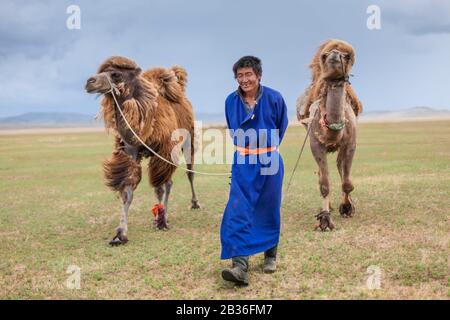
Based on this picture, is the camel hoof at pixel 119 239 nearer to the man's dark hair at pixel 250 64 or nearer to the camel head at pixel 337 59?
the man's dark hair at pixel 250 64

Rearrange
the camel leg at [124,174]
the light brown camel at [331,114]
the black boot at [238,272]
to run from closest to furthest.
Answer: the black boot at [238,272]
the light brown camel at [331,114]
the camel leg at [124,174]

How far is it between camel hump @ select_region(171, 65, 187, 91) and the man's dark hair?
14.8ft

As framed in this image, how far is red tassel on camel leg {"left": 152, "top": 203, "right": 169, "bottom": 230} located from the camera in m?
7.90

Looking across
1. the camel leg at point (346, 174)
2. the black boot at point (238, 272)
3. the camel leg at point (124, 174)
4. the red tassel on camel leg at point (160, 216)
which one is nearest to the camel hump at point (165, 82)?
the camel leg at point (124, 174)

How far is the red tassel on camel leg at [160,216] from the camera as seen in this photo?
25.9 feet

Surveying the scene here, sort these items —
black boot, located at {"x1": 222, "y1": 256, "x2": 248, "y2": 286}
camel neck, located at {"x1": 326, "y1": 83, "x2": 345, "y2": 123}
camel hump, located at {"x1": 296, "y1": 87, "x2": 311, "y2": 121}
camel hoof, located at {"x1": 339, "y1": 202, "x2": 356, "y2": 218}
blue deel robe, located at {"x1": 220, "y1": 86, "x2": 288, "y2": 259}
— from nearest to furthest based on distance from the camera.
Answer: black boot, located at {"x1": 222, "y1": 256, "x2": 248, "y2": 286} → blue deel robe, located at {"x1": 220, "y1": 86, "x2": 288, "y2": 259} → camel neck, located at {"x1": 326, "y1": 83, "x2": 345, "y2": 123} → camel hoof, located at {"x1": 339, "y1": 202, "x2": 356, "y2": 218} → camel hump, located at {"x1": 296, "y1": 87, "x2": 311, "y2": 121}

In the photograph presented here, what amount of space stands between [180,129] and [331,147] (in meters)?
2.54

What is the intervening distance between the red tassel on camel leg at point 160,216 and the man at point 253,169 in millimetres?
2733

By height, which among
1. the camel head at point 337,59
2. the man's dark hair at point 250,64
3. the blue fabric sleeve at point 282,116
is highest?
the camel head at point 337,59

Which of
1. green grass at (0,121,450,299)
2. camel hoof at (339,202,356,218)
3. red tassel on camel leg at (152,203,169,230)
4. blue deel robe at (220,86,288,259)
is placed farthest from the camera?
camel hoof at (339,202,356,218)

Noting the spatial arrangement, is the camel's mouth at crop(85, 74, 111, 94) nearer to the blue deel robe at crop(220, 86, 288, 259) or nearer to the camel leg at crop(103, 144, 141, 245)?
the camel leg at crop(103, 144, 141, 245)

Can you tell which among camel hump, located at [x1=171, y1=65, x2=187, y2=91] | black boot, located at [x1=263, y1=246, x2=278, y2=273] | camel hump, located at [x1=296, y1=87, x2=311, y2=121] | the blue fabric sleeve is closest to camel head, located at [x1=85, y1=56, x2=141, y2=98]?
camel hump, located at [x1=171, y1=65, x2=187, y2=91]
